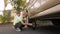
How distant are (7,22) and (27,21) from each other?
2997 mm

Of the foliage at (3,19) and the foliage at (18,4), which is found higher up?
the foliage at (18,4)

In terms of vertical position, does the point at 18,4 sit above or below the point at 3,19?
above

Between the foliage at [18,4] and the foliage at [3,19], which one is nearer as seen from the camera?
the foliage at [18,4]

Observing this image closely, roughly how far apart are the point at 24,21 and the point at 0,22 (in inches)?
103

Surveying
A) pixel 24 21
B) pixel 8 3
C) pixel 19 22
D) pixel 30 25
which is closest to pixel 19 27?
pixel 19 22

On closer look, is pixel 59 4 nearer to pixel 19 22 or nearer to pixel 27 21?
pixel 19 22

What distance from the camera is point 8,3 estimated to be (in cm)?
870

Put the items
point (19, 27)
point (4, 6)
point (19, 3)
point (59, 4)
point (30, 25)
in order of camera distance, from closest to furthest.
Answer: point (59, 4) → point (19, 27) → point (30, 25) → point (19, 3) → point (4, 6)

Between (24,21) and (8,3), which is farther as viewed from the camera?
(8,3)

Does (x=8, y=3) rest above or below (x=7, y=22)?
above

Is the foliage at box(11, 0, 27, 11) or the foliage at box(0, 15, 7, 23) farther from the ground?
the foliage at box(11, 0, 27, 11)

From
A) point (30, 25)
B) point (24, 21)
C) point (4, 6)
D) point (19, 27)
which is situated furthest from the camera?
Result: point (4, 6)

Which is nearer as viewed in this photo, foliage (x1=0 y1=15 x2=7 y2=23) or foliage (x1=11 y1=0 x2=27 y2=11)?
foliage (x1=11 y1=0 x2=27 y2=11)

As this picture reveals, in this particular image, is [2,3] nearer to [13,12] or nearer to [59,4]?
[13,12]
